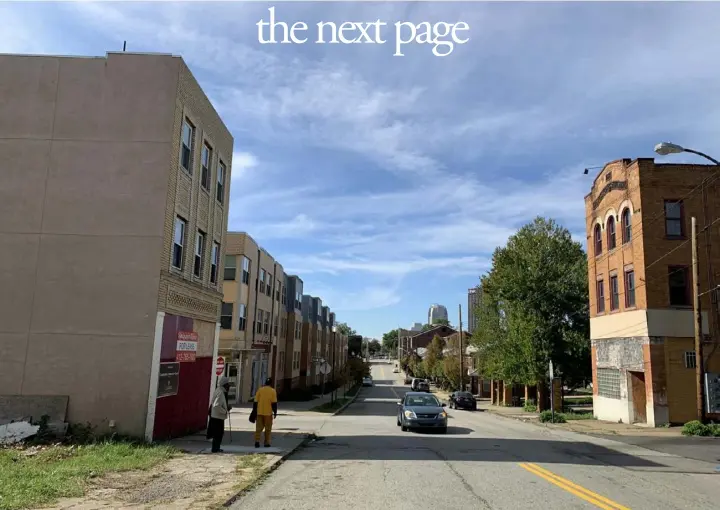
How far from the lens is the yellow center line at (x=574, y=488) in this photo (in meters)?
8.41

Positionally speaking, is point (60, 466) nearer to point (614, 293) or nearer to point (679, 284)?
point (679, 284)

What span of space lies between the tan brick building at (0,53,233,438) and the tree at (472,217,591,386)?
2715 centimetres

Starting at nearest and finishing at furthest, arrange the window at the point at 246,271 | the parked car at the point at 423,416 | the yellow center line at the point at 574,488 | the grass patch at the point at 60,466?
the grass patch at the point at 60,466
the yellow center line at the point at 574,488
the parked car at the point at 423,416
the window at the point at 246,271

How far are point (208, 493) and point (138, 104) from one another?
10794 mm

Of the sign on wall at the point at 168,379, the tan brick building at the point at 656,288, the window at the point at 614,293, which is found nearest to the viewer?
the sign on wall at the point at 168,379

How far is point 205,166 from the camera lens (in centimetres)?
1903

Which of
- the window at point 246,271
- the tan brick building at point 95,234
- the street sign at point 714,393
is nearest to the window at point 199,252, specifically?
the tan brick building at point 95,234

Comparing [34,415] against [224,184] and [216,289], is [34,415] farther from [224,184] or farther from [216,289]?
[224,184]

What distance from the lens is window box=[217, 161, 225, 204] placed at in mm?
20672

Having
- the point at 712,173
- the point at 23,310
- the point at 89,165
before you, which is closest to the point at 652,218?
the point at 712,173

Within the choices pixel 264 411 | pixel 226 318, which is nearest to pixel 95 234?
pixel 264 411

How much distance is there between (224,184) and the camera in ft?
69.3

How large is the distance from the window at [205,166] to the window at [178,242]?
81.9 inches

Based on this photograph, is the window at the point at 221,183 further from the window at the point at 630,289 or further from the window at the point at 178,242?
the window at the point at 630,289
